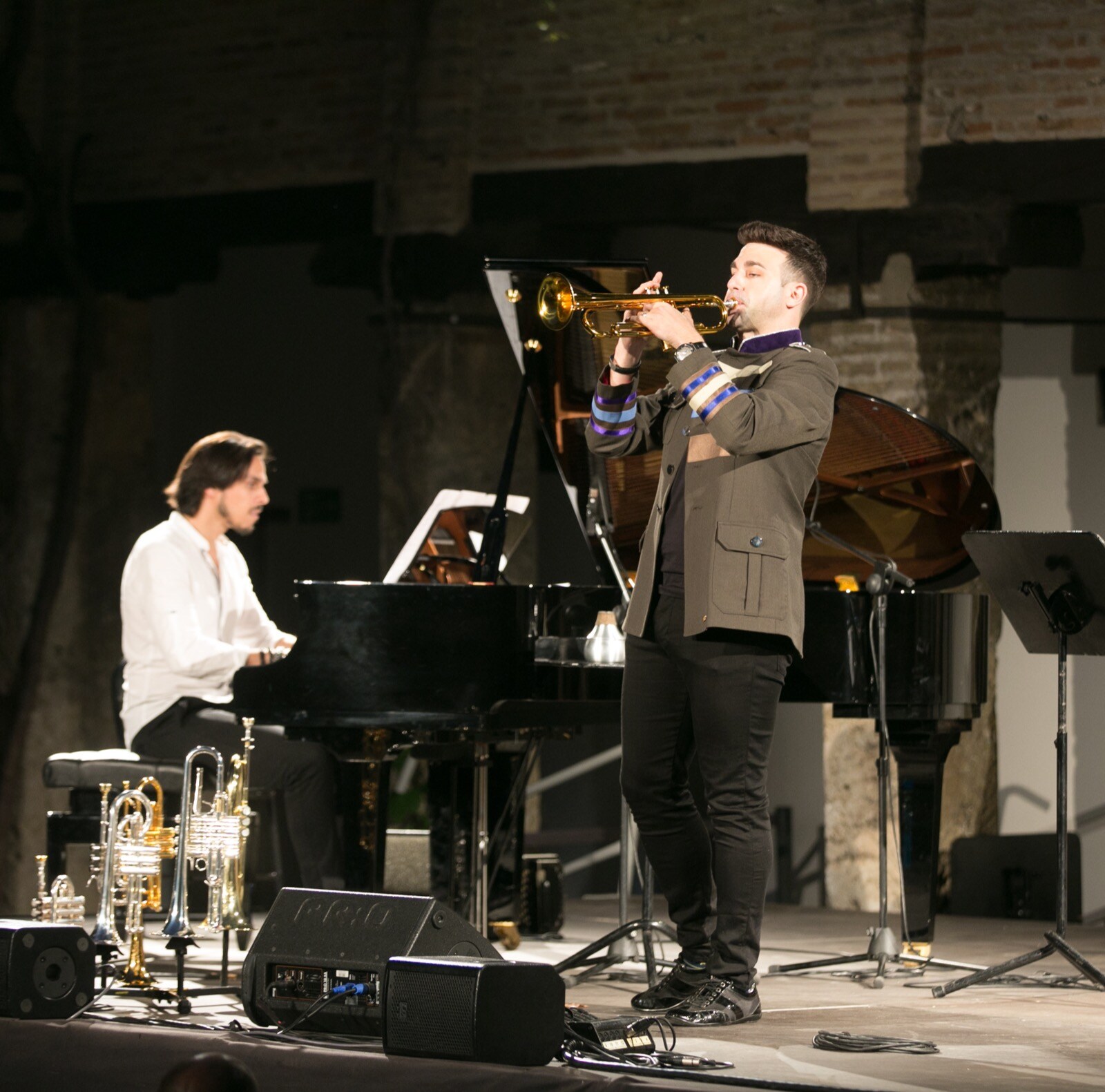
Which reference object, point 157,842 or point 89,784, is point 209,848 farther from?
point 89,784

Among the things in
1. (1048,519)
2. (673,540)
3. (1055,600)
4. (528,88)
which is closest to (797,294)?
(673,540)

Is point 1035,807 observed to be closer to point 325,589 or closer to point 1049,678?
point 1049,678

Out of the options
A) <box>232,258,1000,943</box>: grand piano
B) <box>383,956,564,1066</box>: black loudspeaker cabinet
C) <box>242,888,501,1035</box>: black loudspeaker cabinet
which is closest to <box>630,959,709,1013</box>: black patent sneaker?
<box>242,888,501,1035</box>: black loudspeaker cabinet

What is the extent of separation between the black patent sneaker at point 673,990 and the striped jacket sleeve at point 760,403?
1.12m

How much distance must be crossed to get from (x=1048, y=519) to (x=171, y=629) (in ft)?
12.9

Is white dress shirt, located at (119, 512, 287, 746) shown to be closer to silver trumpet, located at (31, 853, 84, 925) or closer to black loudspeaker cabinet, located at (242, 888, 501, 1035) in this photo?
silver trumpet, located at (31, 853, 84, 925)

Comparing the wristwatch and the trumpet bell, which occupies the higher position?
the trumpet bell

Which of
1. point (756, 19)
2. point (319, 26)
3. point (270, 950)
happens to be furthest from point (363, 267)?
point (270, 950)

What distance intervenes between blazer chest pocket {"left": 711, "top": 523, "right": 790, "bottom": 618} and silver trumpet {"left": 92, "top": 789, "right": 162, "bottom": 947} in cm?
141

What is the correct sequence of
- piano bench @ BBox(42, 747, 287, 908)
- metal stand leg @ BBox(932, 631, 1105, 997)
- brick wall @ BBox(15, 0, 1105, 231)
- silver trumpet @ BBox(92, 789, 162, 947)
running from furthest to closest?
brick wall @ BBox(15, 0, 1105, 231) < piano bench @ BBox(42, 747, 287, 908) < metal stand leg @ BBox(932, 631, 1105, 997) < silver trumpet @ BBox(92, 789, 162, 947)

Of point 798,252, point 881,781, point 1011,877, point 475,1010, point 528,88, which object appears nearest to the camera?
point 475,1010

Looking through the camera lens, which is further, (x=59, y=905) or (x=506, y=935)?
(x=506, y=935)

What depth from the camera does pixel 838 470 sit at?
5.05 m

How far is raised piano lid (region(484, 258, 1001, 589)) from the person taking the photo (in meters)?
4.83
